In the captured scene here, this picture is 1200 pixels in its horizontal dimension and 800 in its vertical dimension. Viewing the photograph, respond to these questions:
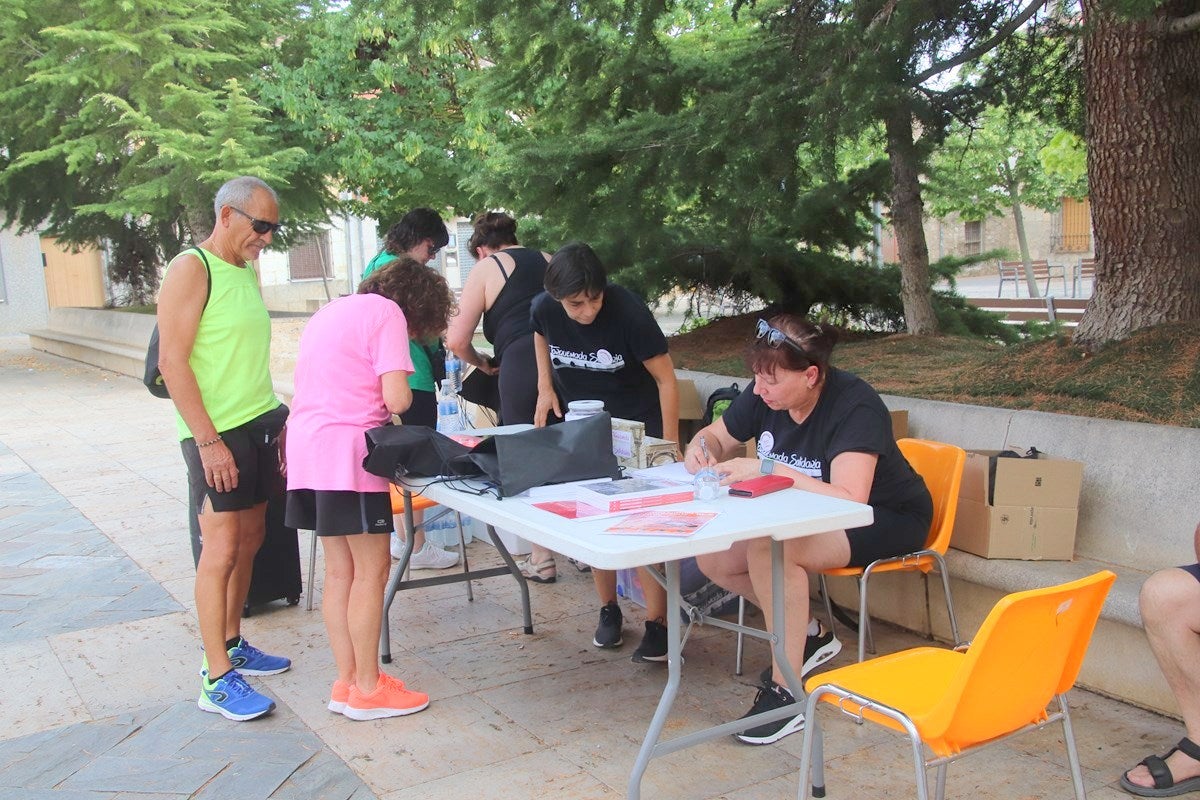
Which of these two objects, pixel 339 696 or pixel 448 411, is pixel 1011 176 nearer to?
pixel 448 411

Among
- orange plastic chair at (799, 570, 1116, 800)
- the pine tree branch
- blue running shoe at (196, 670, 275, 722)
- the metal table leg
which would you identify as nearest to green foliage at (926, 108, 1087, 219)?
the pine tree branch

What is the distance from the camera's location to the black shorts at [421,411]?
4898 mm

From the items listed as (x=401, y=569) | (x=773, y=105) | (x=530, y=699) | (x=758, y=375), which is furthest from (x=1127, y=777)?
(x=773, y=105)

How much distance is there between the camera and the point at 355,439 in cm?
345

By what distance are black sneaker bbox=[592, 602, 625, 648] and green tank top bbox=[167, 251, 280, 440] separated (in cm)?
151

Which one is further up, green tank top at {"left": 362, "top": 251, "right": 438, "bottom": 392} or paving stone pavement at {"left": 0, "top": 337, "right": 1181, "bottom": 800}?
green tank top at {"left": 362, "top": 251, "right": 438, "bottom": 392}

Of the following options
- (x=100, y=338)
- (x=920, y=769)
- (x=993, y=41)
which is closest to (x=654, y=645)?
(x=920, y=769)

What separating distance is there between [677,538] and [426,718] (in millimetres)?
1397

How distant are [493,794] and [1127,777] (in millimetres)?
1719

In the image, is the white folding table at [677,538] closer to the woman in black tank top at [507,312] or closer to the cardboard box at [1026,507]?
the cardboard box at [1026,507]

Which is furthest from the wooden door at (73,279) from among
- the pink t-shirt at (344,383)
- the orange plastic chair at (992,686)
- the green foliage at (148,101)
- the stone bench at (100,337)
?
the orange plastic chair at (992,686)

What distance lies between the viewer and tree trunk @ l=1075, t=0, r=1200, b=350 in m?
4.93

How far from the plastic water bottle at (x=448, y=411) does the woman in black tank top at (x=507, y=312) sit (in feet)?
1.09

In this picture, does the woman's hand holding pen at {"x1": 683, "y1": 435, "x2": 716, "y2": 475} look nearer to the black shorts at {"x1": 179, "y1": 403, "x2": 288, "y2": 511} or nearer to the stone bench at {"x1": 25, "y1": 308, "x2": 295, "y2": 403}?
the black shorts at {"x1": 179, "y1": 403, "x2": 288, "y2": 511}
